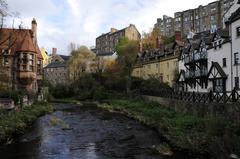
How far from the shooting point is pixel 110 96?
6581 cm

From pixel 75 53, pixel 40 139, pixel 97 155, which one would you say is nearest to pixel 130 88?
pixel 75 53

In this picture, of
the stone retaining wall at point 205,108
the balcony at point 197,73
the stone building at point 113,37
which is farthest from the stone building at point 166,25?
the stone retaining wall at point 205,108

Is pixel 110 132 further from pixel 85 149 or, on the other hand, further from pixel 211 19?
pixel 211 19

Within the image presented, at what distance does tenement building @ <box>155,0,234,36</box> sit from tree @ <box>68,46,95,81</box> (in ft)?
114

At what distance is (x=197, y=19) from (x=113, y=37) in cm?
3472

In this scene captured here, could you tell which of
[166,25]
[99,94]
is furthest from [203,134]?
[166,25]

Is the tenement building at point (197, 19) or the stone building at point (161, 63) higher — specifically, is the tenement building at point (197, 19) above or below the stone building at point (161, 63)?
above

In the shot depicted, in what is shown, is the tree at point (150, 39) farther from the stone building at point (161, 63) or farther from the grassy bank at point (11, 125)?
the grassy bank at point (11, 125)

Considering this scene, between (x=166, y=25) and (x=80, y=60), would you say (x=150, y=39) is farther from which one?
(x=166, y=25)

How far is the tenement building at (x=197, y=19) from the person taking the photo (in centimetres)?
10256

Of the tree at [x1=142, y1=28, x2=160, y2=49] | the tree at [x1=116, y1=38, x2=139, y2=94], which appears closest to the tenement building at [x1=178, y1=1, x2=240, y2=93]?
the tree at [x1=116, y1=38, x2=139, y2=94]

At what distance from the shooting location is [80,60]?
7888cm

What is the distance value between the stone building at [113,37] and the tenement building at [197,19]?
1610cm

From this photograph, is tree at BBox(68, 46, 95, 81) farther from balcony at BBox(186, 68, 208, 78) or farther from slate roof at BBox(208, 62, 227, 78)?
slate roof at BBox(208, 62, 227, 78)
